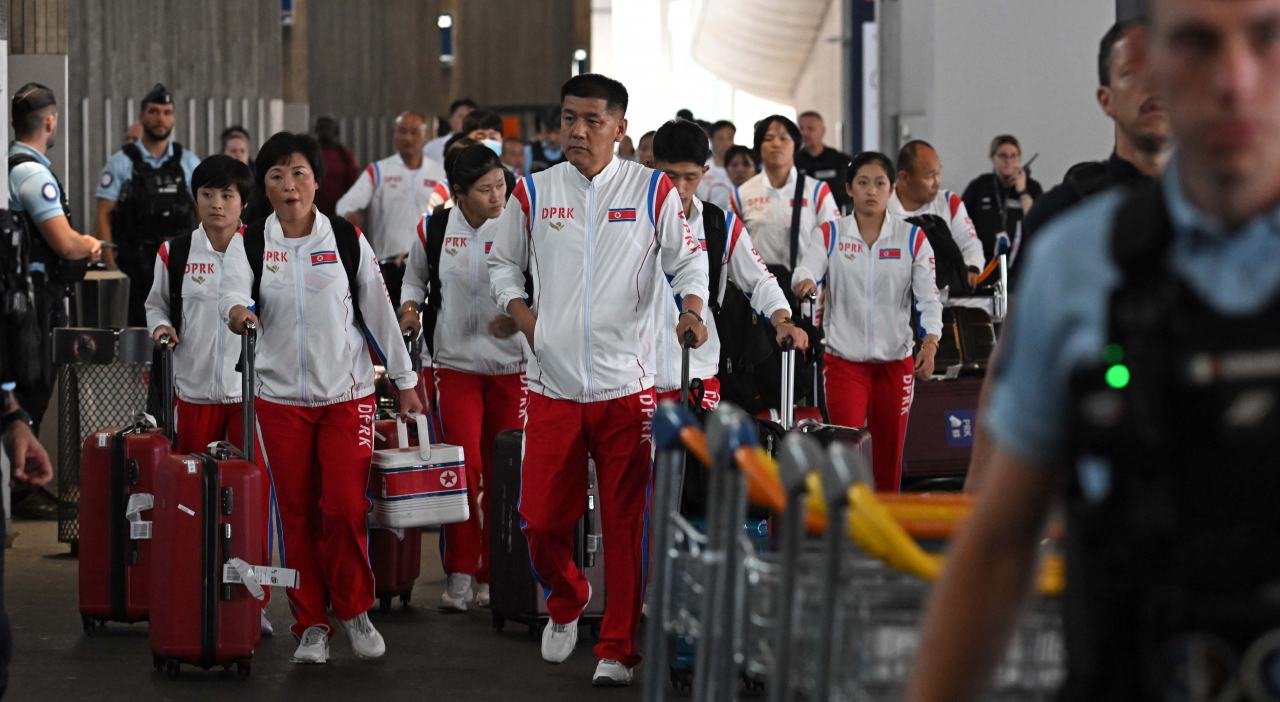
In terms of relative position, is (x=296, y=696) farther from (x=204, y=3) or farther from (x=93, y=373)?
(x=204, y=3)

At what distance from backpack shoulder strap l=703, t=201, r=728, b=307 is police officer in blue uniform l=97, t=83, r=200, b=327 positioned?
14.5 ft

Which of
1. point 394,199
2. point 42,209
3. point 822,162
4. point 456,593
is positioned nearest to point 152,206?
point 394,199

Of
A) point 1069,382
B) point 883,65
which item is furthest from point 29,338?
point 883,65

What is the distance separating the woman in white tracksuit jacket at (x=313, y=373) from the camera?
5.09 meters

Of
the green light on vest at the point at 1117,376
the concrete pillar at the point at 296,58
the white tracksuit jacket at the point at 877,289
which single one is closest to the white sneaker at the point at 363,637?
the white tracksuit jacket at the point at 877,289

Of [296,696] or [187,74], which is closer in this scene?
[296,696]

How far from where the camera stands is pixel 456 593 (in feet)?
20.2

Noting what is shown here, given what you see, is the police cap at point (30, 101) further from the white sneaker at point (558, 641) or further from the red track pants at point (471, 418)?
the white sneaker at point (558, 641)

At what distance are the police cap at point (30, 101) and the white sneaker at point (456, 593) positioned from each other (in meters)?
3.01

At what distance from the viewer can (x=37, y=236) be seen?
7.08 metres

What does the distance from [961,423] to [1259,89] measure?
23.2 ft

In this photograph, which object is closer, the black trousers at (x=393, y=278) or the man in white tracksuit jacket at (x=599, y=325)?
the man in white tracksuit jacket at (x=599, y=325)

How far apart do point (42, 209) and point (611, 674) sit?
371 cm

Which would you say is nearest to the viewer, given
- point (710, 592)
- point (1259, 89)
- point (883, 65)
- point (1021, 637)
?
point (1259, 89)
